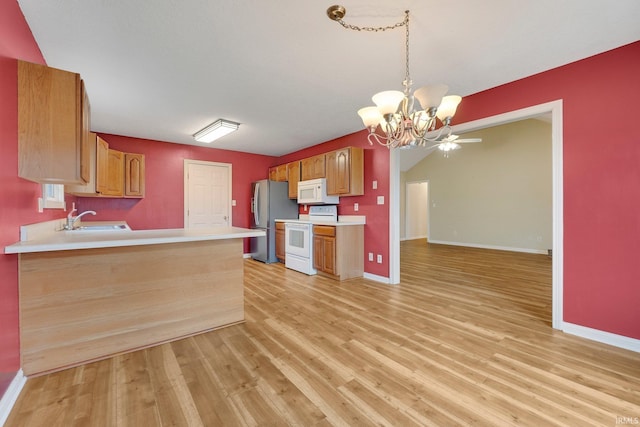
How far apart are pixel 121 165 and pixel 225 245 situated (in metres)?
3.15

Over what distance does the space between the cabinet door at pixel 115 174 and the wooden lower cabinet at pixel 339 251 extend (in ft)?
10.6

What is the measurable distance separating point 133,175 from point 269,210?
2.42 m

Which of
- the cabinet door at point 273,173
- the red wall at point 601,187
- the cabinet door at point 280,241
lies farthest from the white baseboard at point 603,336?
the cabinet door at point 273,173

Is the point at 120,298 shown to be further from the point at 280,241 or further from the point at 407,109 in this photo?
the point at 280,241

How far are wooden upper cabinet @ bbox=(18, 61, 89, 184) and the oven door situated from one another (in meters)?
3.21

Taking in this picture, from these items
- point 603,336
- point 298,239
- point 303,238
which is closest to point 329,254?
point 303,238

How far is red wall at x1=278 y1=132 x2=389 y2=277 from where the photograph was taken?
4.11m

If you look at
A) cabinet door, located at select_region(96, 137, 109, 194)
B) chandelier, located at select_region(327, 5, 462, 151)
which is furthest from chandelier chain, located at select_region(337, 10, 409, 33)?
cabinet door, located at select_region(96, 137, 109, 194)

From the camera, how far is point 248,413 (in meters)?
1.45

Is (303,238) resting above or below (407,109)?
below

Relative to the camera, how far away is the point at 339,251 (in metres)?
4.15

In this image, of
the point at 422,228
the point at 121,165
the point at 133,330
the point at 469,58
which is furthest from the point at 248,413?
the point at 422,228

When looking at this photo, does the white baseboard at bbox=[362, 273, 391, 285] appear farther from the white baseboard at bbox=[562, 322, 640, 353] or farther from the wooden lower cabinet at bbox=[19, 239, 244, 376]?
the wooden lower cabinet at bbox=[19, 239, 244, 376]

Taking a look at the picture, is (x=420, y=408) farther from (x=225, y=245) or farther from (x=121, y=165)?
(x=121, y=165)
